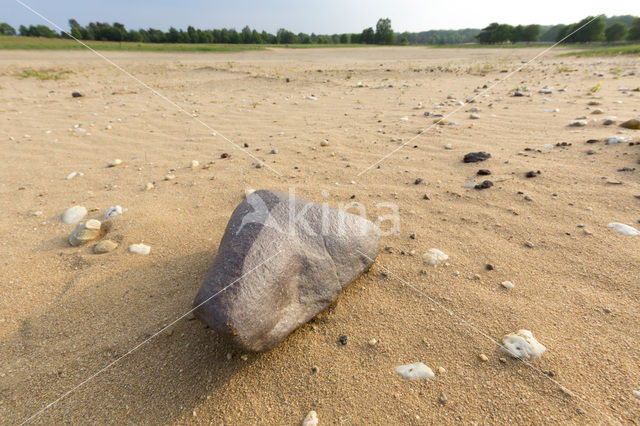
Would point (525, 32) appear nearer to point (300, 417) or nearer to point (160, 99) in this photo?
point (160, 99)

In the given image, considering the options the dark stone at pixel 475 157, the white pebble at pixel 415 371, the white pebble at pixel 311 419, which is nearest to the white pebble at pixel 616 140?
the dark stone at pixel 475 157

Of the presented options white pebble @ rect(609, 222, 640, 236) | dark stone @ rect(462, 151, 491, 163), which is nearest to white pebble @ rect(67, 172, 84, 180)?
dark stone @ rect(462, 151, 491, 163)

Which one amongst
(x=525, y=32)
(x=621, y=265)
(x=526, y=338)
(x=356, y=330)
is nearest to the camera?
(x=526, y=338)

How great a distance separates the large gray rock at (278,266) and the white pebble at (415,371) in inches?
20.2

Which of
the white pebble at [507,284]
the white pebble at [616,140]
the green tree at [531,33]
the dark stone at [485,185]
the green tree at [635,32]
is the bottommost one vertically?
the white pebble at [507,284]

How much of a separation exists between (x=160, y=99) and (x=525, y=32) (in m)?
58.0

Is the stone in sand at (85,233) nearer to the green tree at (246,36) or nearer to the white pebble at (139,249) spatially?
the white pebble at (139,249)

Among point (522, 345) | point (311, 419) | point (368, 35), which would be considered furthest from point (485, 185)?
point (368, 35)

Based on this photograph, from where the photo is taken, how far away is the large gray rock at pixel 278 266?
1.47 meters

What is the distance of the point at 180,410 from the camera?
140 centimetres

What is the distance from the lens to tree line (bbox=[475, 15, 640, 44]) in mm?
32600

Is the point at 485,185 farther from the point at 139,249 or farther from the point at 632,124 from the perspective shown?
the point at 139,249

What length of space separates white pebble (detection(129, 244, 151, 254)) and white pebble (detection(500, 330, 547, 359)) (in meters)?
2.49

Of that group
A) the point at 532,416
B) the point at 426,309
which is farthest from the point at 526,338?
the point at 426,309
